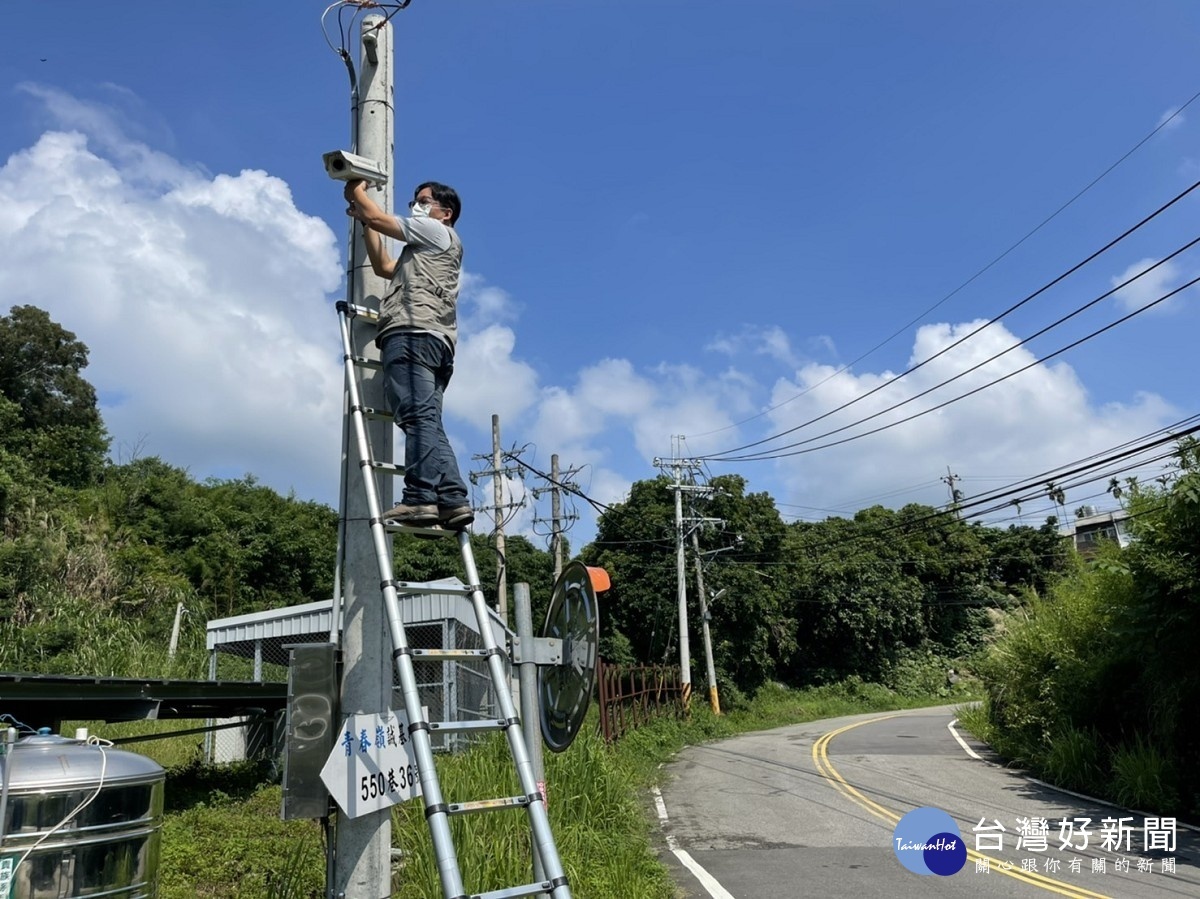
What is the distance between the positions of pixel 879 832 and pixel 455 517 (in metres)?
10.8

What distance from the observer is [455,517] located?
3.74 meters

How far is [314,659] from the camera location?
3475mm

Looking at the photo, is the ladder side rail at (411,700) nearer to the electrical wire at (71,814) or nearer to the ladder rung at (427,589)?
the ladder rung at (427,589)

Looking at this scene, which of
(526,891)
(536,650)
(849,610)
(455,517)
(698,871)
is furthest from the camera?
(849,610)

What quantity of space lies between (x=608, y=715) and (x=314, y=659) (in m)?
17.3

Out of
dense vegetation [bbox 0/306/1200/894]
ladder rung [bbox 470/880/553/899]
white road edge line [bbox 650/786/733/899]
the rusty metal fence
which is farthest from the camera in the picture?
the rusty metal fence

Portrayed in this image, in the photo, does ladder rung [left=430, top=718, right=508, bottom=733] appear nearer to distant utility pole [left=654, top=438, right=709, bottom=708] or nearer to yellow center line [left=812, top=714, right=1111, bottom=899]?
yellow center line [left=812, top=714, right=1111, bottom=899]

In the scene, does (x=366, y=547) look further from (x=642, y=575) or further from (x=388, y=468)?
(x=642, y=575)

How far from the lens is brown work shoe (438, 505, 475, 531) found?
3713 millimetres

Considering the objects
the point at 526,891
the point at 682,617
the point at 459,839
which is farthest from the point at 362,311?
the point at 682,617

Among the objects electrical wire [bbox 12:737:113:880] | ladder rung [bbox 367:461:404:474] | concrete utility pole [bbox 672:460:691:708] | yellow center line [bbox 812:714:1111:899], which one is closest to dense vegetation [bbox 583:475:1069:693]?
concrete utility pole [bbox 672:460:691:708]

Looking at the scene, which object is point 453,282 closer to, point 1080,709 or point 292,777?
point 292,777

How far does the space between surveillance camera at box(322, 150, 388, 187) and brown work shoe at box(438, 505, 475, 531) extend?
1541mm

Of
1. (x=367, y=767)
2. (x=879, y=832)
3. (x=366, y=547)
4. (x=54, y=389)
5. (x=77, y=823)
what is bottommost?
(x=879, y=832)
